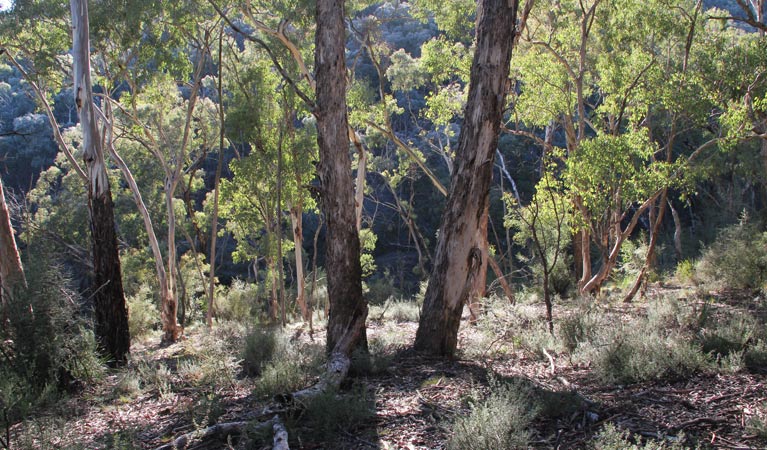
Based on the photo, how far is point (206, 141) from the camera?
17172 mm

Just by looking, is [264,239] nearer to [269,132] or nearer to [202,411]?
[269,132]

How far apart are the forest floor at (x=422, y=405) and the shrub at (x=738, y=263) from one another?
633cm

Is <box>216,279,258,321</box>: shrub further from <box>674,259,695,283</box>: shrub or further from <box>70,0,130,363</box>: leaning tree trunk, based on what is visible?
<box>674,259,695,283</box>: shrub

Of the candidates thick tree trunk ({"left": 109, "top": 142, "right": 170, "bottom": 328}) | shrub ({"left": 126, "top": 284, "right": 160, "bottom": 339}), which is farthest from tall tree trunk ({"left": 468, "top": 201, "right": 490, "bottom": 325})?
shrub ({"left": 126, "top": 284, "right": 160, "bottom": 339})

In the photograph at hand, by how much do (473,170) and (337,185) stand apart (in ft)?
4.60

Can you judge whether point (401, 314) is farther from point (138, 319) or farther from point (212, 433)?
point (212, 433)

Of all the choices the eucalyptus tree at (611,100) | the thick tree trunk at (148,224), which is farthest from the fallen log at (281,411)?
the thick tree trunk at (148,224)

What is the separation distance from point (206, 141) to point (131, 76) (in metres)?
5.09

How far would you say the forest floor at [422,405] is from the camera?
336 centimetres

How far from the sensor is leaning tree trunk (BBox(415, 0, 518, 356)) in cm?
552

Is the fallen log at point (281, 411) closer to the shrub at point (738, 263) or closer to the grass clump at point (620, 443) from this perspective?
the grass clump at point (620, 443)

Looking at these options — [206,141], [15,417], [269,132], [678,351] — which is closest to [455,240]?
[678,351]

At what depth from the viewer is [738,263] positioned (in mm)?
10242

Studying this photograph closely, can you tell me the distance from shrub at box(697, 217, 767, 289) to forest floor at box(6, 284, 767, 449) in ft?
20.8
